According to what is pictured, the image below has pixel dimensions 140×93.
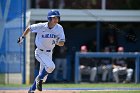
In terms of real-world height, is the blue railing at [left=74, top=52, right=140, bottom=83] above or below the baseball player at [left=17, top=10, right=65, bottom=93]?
below

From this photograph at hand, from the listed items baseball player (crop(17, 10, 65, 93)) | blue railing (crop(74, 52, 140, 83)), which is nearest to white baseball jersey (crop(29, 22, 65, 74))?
baseball player (crop(17, 10, 65, 93))

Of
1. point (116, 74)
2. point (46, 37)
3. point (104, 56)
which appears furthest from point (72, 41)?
point (46, 37)

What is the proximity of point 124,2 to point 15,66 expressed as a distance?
25.4 feet

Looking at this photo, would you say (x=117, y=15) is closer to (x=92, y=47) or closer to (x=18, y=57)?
(x=92, y=47)

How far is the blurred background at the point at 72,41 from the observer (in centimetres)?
1706

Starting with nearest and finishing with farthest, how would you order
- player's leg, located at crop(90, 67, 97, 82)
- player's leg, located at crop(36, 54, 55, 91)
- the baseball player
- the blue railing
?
1. player's leg, located at crop(36, 54, 55, 91)
2. the baseball player
3. the blue railing
4. player's leg, located at crop(90, 67, 97, 82)

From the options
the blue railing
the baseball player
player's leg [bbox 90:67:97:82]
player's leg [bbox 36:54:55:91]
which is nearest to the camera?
player's leg [bbox 36:54:55:91]

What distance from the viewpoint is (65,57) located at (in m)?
19.1

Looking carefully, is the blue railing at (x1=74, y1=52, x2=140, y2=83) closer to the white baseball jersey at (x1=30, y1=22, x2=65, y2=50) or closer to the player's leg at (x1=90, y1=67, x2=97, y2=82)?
the player's leg at (x1=90, y1=67, x2=97, y2=82)

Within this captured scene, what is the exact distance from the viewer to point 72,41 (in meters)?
20.7

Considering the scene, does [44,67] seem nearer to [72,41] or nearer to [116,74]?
[116,74]

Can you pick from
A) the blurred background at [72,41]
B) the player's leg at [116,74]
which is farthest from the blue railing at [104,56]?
the player's leg at [116,74]

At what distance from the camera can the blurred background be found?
1706 cm

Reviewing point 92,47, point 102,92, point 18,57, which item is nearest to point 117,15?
point 92,47
